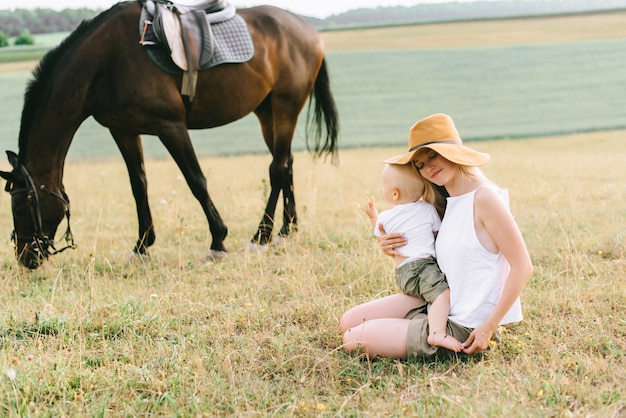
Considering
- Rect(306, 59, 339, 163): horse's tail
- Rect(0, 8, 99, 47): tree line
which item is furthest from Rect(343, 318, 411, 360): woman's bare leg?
Rect(0, 8, 99, 47): tree line

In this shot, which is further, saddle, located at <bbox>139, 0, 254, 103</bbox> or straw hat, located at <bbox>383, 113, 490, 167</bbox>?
saddle, located at <bbox>139, 0, 254, 103</bbox>

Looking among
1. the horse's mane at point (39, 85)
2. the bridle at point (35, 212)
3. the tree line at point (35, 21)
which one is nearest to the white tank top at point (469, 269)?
the bridle at point (35, 212)

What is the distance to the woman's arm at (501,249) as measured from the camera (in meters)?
2.71

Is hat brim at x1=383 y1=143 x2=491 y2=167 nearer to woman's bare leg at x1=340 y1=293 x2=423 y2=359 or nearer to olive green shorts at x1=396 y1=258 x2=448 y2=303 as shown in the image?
olive green shorts at x1=396 y1=258 x2=448 y2=303

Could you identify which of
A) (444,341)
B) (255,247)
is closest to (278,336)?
(444,341)

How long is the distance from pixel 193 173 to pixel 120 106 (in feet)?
2.60

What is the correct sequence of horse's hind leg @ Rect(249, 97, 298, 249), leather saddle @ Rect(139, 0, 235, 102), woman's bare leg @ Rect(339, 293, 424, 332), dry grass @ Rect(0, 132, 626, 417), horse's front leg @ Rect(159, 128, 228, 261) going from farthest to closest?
horse's hind leg @ Rect(249, 97, 298, 249), horse's front leg @ Rect(159, 128, 228, 261), leather saddle @ Rect(139, 0, 235, 102), woman's bare leg @ Rect(339, 293, 424, 332), dry grass @ Rect(0, 132, 626, 417)

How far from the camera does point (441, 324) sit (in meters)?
2.86

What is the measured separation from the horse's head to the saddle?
1.33 metres

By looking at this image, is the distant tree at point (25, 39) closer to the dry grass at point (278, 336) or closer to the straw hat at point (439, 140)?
the dry grass at point (278, 336)

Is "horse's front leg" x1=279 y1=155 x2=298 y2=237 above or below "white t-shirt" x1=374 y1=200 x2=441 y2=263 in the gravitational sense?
below

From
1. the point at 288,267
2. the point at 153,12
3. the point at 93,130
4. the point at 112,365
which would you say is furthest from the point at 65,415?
the point at 93,130

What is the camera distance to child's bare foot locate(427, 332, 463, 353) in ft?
9.23

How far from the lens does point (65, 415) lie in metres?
2.43
